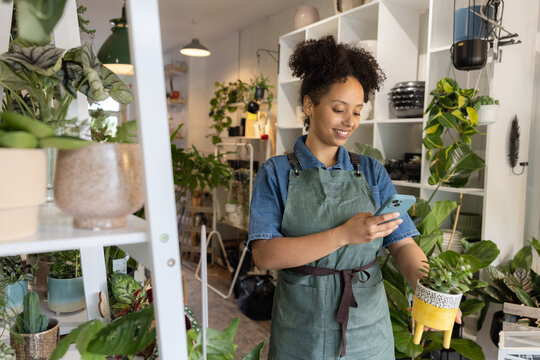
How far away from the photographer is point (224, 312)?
385cm

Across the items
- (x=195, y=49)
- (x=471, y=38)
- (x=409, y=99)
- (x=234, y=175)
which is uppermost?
(x=195, y=49)

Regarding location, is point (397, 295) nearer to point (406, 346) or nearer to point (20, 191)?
point (406, 346)

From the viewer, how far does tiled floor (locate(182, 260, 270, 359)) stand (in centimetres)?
329

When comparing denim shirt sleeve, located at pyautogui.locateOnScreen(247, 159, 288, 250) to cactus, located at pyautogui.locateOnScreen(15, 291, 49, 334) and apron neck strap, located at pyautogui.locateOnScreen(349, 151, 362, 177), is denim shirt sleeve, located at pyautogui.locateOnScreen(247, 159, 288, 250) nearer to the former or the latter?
apron neck strap, located at pyautogui.locateOnScreen(349, 151, 362, 177)

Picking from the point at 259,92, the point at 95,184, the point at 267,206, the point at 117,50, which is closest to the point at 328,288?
the point at 267,206

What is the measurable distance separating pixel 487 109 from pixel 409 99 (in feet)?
1.88

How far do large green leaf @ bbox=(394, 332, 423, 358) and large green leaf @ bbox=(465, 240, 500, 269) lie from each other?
49 centimetres

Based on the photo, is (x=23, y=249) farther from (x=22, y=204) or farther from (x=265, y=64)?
(x=265, y=64)

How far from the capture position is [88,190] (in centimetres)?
A: 52

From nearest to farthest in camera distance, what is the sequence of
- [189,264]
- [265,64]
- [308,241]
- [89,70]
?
[89,70], [308,241], [265,64], [189,264]

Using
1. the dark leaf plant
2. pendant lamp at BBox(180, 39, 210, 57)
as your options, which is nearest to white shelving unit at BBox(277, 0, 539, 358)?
the dark leaf plant

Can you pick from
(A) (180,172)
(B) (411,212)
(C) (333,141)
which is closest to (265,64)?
(A) (180,172)

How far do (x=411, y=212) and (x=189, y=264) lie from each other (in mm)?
3729

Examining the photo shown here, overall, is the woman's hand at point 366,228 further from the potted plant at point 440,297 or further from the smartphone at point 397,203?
the potted plant at point 440,297
